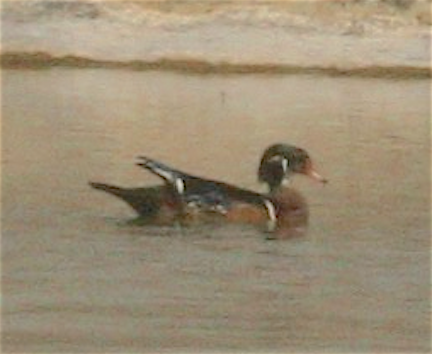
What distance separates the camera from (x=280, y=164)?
7.97 metres

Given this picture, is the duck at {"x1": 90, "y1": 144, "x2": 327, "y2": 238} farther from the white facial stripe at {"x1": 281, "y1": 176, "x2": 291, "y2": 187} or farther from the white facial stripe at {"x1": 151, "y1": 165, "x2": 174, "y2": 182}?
the white facial stripe at {"x1": 281, "y1": 176, "x2": 291, "y2": 187}

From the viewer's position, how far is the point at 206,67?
12953 mm

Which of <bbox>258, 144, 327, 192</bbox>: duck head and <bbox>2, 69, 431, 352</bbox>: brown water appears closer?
<bbox>2, 69, 431, 352</bbox>: brown water

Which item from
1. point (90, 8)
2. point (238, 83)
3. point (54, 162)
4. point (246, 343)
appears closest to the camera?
point (246, 343)

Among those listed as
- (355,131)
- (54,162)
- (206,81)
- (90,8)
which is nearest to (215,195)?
(54,162)

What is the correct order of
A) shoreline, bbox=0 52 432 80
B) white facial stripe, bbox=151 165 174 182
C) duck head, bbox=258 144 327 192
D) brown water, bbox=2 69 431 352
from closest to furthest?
brown water, bbox=2 69 431 352 < white facial stripe, bbox=151 165 174 182 < duck head, bbox=258 144 327 192 < shoreline, bbox=0 52 432 80

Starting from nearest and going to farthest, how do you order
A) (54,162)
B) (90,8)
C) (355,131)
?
(54,162), (355,131), (90,8)

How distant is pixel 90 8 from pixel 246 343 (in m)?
7.88

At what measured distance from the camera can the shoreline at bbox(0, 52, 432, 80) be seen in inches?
510

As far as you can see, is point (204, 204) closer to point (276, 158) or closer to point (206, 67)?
point (276, 158)

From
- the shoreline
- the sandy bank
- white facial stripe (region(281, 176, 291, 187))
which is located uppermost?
white facial stripe (region(281, 176, 291, 187))

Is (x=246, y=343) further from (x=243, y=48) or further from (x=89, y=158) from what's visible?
(x=243, y=48)

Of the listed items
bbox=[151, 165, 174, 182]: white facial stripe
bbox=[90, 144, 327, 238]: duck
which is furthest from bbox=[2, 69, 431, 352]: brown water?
bbox=[151, 165, 174, 182]: white facial stripe

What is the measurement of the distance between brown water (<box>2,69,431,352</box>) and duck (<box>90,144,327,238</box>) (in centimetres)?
9
